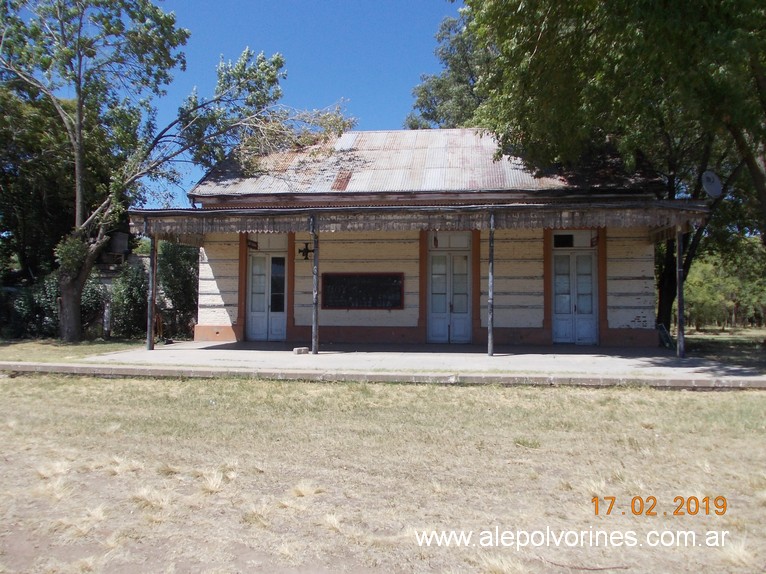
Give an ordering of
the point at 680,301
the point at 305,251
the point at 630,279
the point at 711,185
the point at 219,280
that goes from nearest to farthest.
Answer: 1. the point at 680,301
2. the point at 711,185
3. the point at 630,279
4. the point at 305,251
5. the point at 219,280

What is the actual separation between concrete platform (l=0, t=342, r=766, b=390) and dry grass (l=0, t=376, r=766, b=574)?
1.71 ft

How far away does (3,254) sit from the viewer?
20828mm

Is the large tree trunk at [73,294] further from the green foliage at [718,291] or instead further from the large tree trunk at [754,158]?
the green foliage at [718,291]

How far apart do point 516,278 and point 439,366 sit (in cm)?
494

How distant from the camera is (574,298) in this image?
1331 centimetres

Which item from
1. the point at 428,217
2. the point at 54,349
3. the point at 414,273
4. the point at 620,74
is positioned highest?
the point at 620,74

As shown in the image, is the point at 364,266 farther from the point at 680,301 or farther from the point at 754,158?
the point at 754,158

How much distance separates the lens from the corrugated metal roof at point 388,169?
13633mm

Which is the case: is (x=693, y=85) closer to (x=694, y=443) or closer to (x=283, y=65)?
(x=694, y=443)

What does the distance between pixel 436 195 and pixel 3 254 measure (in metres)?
17.6

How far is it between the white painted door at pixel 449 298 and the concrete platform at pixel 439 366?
1.47 meters

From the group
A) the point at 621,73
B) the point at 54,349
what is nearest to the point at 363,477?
the point at 621,73

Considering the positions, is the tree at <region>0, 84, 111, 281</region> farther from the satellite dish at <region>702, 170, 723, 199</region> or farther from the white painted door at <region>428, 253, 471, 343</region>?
the satellite dish at <region>702, 170, 723, 199</region>

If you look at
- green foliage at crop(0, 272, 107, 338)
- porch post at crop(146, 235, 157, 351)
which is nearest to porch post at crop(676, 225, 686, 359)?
porch post at crop(146, 235, 157, 351)
